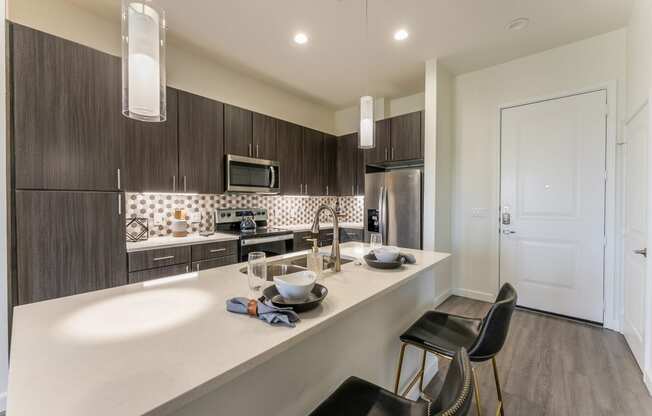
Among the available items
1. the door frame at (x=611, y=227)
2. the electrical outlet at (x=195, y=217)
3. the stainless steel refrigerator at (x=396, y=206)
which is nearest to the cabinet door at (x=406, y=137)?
the stainless steel refrigerator at (x=396, y=206)

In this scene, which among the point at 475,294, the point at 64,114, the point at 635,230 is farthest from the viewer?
the point at 475,294

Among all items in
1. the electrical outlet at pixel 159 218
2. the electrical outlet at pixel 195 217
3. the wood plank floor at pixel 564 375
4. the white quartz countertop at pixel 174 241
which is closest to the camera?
the wood plank floor at pixel 564 375

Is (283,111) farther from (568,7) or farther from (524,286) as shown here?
(524,286)

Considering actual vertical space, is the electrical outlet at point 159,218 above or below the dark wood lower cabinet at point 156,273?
above

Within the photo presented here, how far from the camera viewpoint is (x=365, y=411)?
3.36 feet

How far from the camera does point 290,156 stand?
394 centimetres

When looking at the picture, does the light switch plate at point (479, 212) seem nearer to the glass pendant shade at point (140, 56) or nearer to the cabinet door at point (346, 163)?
the cabinet door at point (346, 163)

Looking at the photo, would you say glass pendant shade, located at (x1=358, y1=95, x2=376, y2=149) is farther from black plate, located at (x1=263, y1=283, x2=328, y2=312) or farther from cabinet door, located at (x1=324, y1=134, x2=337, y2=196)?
cabinet door, located at (x1=324, y1=134, x2=337, y2=196)

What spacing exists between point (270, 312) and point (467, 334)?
4.02ft

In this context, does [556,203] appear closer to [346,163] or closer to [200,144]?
[346,163]

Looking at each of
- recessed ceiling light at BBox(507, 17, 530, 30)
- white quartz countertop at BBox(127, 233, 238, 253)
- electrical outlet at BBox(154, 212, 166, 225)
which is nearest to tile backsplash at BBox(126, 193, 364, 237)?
electrical outlet at BBox(154, 212, 166, 225)

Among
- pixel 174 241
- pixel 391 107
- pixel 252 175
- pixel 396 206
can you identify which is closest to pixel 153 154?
pixel 174 241

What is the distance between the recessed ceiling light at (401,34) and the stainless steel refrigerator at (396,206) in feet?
4.68

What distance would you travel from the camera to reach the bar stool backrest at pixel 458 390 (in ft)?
2.10
